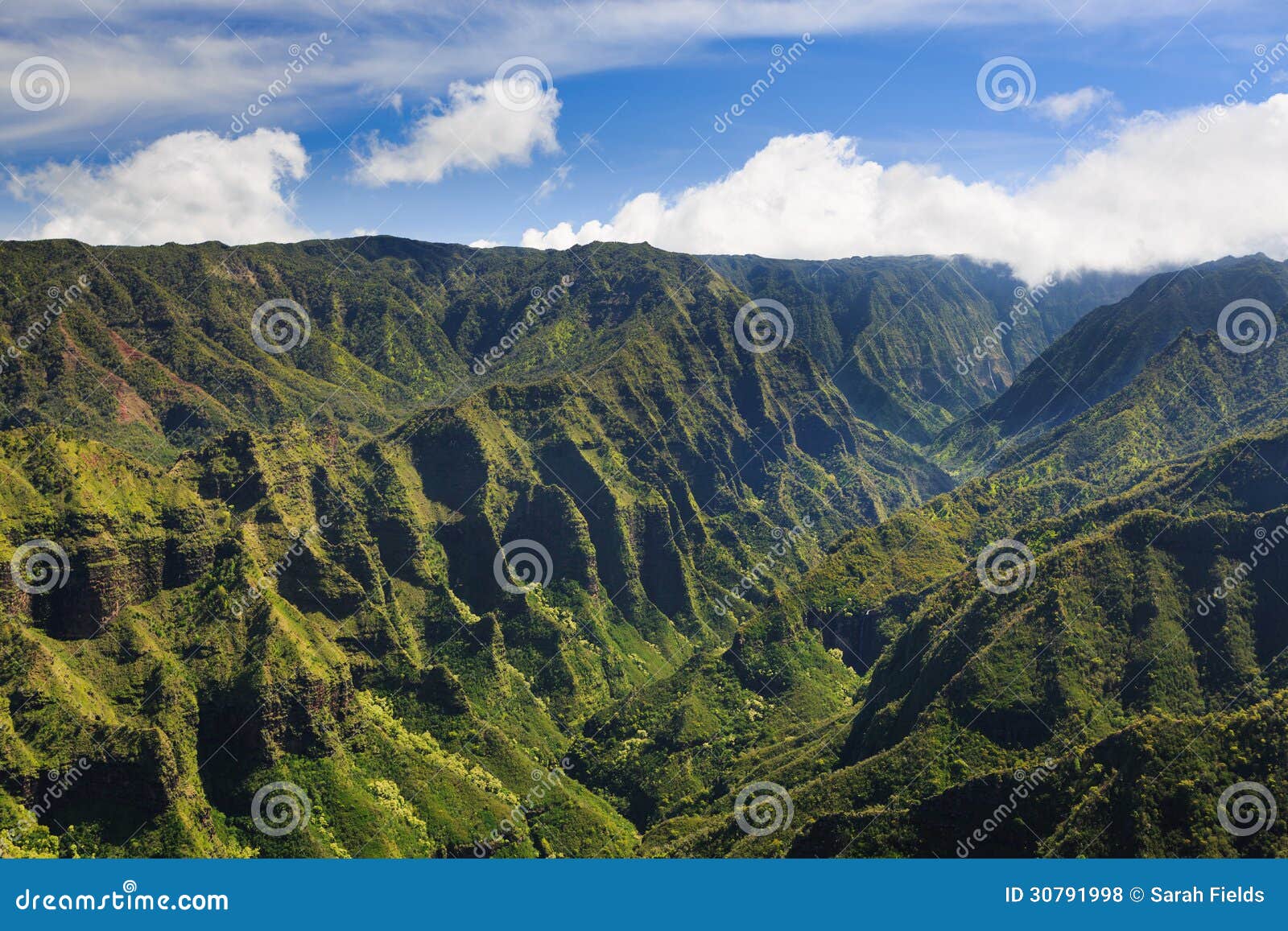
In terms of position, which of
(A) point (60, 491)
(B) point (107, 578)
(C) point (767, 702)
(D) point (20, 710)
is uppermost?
(A) point (60, 491)

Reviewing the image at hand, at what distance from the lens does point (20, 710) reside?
105 metres

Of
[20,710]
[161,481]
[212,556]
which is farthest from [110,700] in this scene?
[161,481]

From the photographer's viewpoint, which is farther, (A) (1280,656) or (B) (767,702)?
(B) (767,702)

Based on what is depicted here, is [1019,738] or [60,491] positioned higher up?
[60,491]

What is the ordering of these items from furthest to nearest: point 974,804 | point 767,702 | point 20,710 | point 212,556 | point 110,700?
point 767,702 → point 212,556 → point 110,700 → point 20,710 → point 974,804

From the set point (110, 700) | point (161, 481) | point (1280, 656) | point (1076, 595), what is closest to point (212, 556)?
point (161, 481)

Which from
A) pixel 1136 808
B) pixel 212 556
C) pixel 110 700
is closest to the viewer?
pixel 1136 808

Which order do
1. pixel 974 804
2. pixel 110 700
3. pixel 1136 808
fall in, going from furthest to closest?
pixel 110 700 → pixel 974 804 → pixel 1136 808

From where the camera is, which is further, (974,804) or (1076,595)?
(1076,595)

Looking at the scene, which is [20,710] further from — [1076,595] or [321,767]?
[1076,595]

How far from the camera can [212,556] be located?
136000 mm

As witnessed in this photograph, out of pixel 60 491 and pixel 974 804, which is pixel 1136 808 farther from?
pixel 60 491

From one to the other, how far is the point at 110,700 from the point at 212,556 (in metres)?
26.5

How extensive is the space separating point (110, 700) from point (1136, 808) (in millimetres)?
114593
